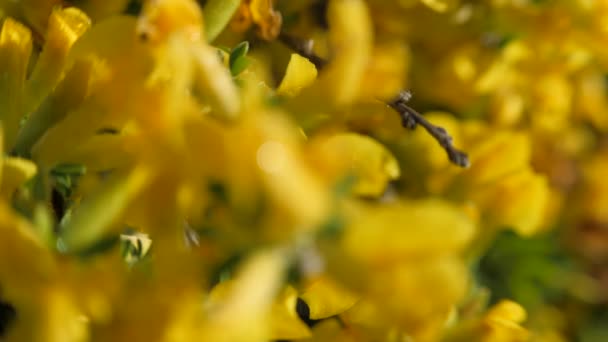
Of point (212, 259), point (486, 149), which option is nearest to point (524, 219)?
point (486, 149)

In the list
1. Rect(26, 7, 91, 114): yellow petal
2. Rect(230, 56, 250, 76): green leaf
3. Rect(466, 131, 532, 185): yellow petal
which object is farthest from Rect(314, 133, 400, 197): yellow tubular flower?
Rect(466, 131, 532, 185): yellow petal

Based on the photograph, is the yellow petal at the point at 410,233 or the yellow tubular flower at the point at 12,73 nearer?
the yellow petal at the point at 410,233

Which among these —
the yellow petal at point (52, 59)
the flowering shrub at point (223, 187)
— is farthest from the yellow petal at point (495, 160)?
the yellow petal at point (52, 59)

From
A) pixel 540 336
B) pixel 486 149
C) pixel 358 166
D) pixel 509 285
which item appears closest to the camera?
pixel 358 166

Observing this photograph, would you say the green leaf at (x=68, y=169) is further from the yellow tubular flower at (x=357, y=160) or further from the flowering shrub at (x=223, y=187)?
the yellow tubular flower at (x=357, y=160)

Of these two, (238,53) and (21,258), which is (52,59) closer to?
(238,53)

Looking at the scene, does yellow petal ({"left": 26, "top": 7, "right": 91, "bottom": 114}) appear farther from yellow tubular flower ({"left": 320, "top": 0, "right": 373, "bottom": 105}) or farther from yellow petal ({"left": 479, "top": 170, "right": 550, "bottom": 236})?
yellow petal ({"left": 479, "top": 170, "right": 550, "bottom": 236})

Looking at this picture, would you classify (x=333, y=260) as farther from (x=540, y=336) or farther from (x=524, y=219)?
(x=540, y=336)
